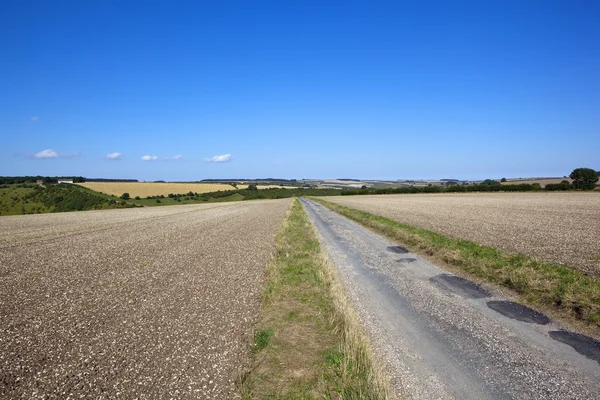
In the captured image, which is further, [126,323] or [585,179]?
[585,179]

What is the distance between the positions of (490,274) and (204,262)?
46.3 feet

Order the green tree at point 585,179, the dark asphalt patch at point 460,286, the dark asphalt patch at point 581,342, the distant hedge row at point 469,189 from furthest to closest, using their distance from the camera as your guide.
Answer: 1. the distant hedge row at point 469,189
2. the green tree at point 585,179
3. the dark asphalt patch at point 460,286
4. the dark asphalt patch at point 581,342

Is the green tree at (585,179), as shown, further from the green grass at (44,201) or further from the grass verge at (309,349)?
the green grass at (44,201)

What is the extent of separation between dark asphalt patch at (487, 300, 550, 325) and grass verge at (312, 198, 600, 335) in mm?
584

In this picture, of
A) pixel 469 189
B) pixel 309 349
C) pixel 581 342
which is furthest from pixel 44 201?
pixel 469 189

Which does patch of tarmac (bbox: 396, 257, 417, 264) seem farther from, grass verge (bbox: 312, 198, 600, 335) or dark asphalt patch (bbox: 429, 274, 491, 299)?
dark asphalt patch (bbox: 429, 274, 491, 299)

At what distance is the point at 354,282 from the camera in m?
14.2

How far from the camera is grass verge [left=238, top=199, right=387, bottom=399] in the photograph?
6234mm

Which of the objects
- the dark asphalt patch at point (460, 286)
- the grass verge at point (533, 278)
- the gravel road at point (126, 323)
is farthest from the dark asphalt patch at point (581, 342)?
the gravel road at point (126, 323)

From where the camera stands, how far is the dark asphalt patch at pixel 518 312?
987 cm

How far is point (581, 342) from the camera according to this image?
830 centimetres

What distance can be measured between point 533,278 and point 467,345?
22.2 feet

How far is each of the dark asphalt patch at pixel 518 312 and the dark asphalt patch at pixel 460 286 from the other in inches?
34.7

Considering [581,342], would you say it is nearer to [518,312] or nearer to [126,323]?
[518,312]
